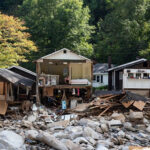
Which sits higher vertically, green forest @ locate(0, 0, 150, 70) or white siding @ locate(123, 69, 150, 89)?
green forest @ locate(0, 0, 150, 70)

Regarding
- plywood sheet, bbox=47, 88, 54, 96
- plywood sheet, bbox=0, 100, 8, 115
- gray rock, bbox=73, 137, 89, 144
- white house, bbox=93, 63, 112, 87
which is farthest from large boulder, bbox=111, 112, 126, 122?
white house, bbox=93, 63, 112, 87

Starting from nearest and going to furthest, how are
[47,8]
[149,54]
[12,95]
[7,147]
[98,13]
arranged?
[7,147], [12,95], [149,54], [47,8], [98,13]

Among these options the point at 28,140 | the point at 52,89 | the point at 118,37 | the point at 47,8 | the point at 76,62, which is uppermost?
the point at 47,8

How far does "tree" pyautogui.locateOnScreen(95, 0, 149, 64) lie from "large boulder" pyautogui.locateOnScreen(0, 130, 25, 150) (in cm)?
3030

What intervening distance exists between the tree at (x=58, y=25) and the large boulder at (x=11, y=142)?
28644 mm

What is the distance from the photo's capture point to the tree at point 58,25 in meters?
42.9

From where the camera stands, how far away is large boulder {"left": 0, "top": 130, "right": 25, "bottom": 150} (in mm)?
13441

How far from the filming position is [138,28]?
4209cm

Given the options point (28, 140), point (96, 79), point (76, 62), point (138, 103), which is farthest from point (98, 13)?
point (28, 140)

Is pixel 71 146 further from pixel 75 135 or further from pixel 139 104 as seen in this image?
pixel 139 104

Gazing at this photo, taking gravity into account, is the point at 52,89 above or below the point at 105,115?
above

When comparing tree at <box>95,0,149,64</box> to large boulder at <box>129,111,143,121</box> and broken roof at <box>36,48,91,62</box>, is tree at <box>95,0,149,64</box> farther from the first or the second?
large boulder at <box>129,111,143,121</box>

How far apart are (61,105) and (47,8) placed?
76.8 ft

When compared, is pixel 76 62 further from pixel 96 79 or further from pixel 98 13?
pixel 98 13
